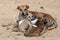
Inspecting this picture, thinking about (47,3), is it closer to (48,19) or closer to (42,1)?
(42,1)

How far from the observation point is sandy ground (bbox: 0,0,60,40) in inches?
206

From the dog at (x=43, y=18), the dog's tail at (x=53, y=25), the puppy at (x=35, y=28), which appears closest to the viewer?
the puppy at (x=35, y=28)

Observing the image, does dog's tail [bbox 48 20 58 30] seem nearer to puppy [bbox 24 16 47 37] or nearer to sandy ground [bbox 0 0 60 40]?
sandy ground [bbox 0 0 60 40]

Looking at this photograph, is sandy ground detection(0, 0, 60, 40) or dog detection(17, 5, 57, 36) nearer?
Answer: sandy ground detection(0, 0, 60, 40)

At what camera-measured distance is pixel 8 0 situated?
7.24 meters

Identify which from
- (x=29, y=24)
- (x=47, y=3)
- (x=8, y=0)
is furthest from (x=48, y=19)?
(x=8, y=0)

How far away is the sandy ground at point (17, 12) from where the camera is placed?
5230 millimetres

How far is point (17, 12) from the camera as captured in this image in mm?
6312

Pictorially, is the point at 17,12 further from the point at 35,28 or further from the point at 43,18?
the point at 35,28

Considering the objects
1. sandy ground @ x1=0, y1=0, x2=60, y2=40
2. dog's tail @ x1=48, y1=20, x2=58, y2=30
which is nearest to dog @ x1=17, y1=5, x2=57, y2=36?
dog's tail @ x1=48, y1=20, x2=58, y2=30

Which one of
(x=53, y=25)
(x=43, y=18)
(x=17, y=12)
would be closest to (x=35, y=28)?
(x=43, y=18)

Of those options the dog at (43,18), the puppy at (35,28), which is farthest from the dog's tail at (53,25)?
the puppy at (35,28)

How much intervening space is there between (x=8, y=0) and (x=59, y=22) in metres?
1.90

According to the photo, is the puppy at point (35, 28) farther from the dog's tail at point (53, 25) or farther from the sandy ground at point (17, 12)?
the dog's tail at point (53, 25)
